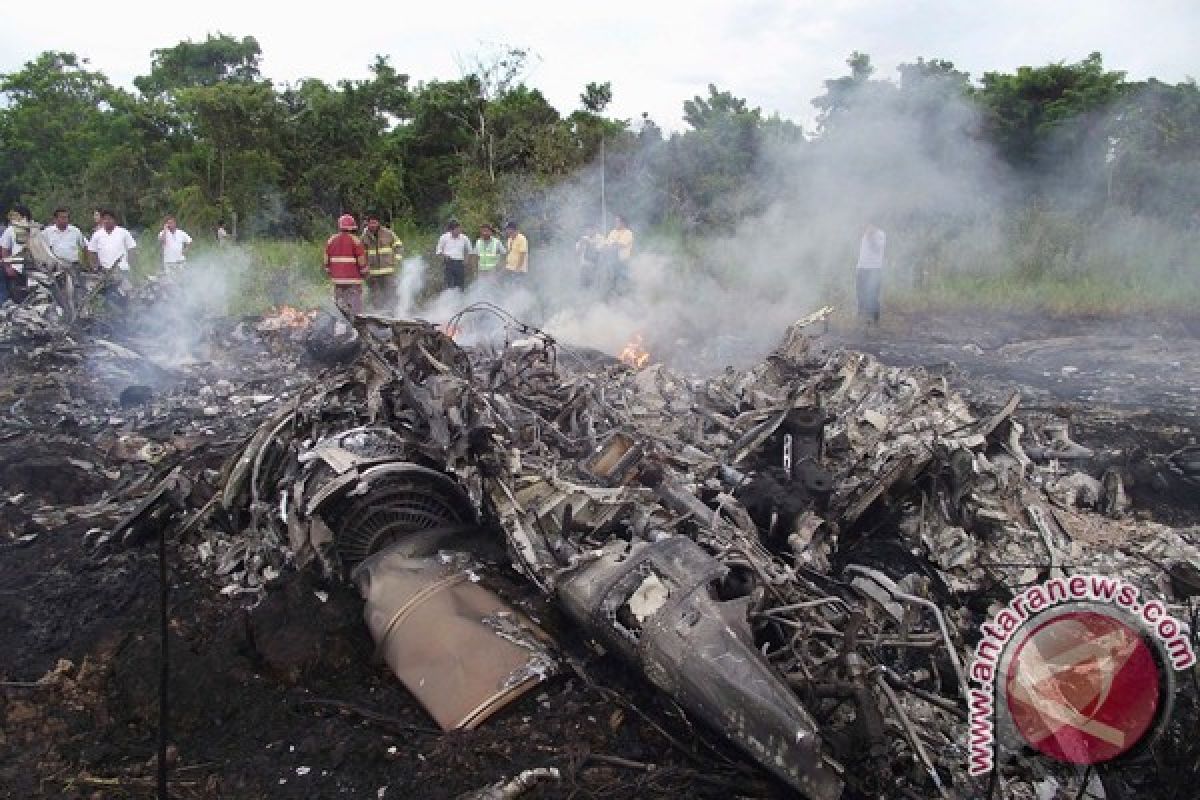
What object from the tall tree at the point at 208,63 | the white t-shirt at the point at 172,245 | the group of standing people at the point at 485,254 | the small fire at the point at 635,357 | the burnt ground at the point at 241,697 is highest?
the tall tree at the point at 208,63

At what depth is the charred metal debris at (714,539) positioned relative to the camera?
9.44 ft

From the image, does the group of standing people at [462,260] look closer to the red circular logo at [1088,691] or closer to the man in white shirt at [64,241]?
the man in white shirt at [64,241]

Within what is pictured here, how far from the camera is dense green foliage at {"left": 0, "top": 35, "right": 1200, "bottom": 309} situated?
13.8 m

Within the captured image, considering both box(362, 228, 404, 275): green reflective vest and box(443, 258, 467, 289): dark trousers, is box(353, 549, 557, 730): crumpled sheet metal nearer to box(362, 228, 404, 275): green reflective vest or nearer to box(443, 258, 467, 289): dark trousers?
box(362, 228, 404, 275): green reflective vest

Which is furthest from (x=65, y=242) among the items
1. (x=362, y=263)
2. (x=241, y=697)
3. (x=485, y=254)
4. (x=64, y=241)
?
(x=241, y=697)

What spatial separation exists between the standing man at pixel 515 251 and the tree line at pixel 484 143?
2925 mm

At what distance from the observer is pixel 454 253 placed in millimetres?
12734

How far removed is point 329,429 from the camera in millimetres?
4918

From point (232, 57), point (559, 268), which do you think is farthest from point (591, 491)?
point (232, 57)

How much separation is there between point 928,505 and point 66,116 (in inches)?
1428

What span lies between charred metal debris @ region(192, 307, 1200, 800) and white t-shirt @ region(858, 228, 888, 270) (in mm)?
5946

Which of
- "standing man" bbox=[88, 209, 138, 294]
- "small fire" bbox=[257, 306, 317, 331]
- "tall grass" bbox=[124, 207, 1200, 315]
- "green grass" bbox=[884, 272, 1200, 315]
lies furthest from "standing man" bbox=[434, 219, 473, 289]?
"green grass" bbox=[884, 272, 1200, 315]

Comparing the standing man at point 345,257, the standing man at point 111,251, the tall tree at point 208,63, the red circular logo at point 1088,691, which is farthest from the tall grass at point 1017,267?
the tall tree at point 208,63

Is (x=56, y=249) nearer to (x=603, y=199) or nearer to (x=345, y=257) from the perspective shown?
(x=345, y=257)
